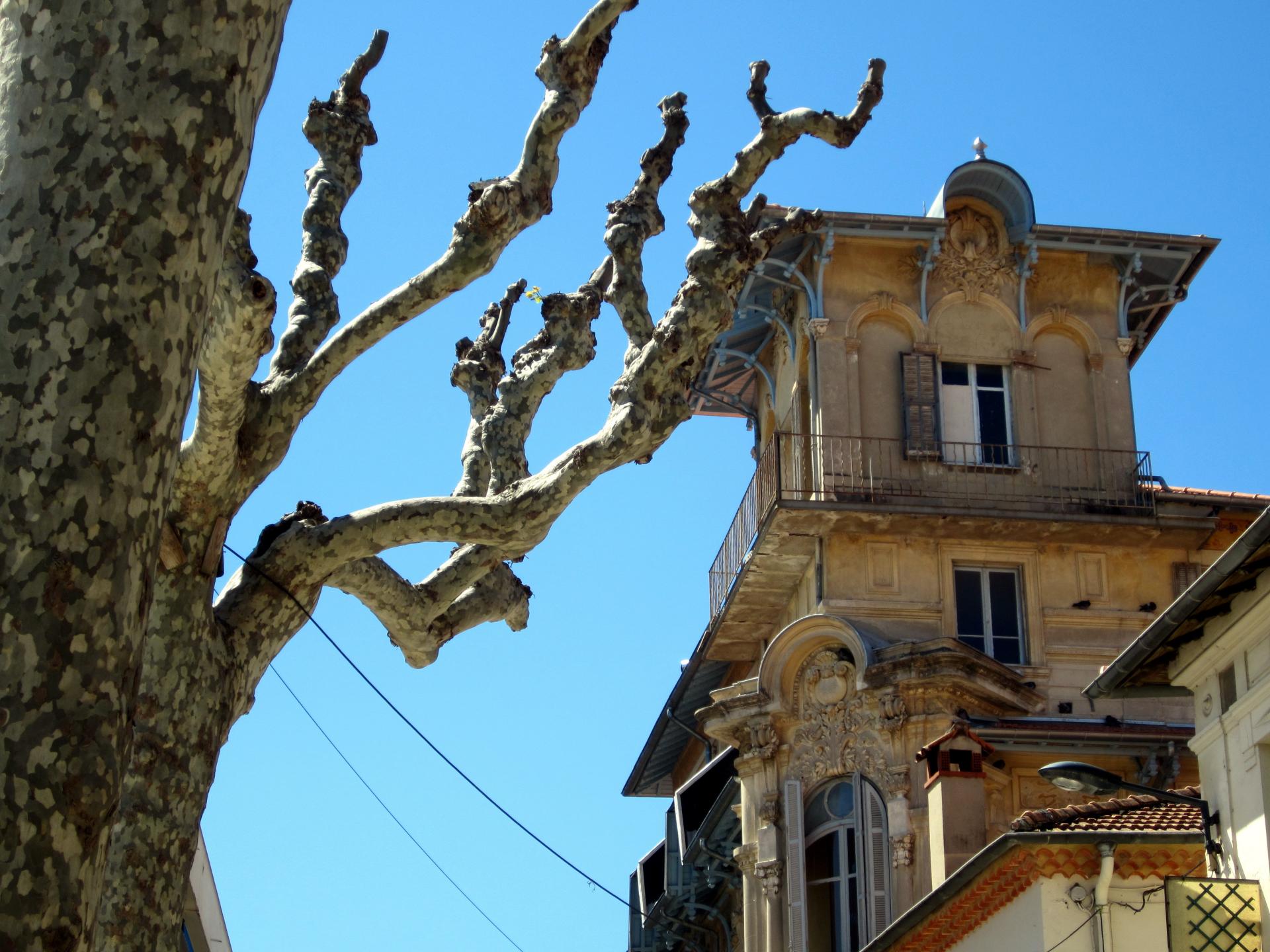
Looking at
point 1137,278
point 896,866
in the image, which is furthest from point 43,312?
point 1137,278

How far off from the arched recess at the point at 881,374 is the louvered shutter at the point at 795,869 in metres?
4.85

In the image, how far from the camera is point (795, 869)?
22484mm

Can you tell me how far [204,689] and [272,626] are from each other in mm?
695

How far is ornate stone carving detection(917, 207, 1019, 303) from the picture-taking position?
84.3 ft

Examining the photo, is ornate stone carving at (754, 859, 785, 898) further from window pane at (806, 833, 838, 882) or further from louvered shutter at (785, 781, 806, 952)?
window pane at (806, 833, 838, 882)

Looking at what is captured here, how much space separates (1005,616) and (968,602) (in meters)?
0.50

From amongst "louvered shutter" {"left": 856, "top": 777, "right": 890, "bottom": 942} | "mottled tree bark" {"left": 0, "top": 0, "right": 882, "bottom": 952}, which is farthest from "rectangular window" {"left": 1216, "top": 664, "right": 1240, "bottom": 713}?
"louvered shutter" {"left": 856, "top": 777, "right": 890, "bottom": 942}

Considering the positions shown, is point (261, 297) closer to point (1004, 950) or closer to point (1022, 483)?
point (1004, 950)

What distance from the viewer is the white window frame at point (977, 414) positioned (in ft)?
80.6

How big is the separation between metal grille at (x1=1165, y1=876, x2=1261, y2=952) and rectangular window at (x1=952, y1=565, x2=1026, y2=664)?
1034 cm

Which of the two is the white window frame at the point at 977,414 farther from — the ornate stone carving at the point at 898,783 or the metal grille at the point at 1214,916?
the metal grille at the point at 1214,916

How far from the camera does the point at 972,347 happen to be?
25453 mm

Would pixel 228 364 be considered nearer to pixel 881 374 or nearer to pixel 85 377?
pixel 85 377

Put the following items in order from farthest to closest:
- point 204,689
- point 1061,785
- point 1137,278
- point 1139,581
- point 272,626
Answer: point 1137,278, point 1139,581, point 1061,785, point 272,626, point 204,689
